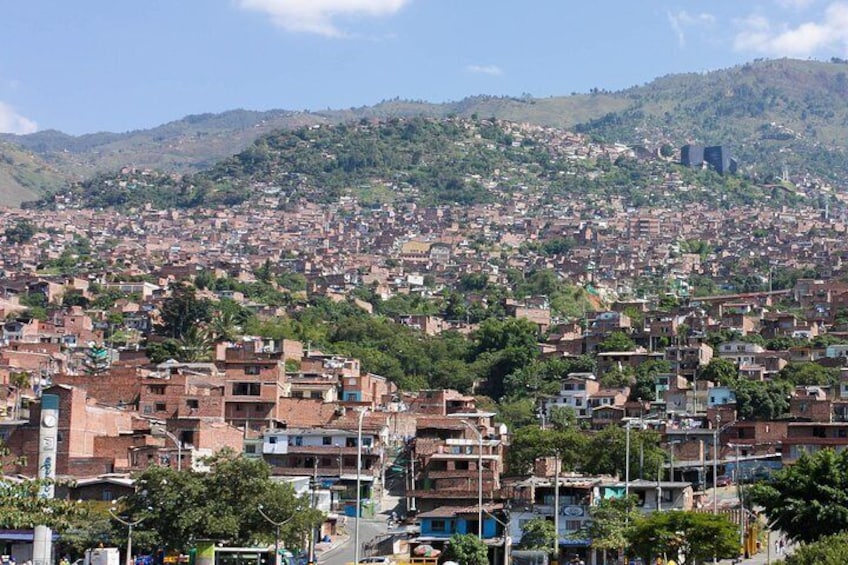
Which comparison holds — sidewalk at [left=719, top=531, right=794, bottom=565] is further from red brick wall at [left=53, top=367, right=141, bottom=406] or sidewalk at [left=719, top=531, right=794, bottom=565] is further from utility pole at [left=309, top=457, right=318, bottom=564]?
red brick wall at [left=53, top=367, right=141, bottom=406]

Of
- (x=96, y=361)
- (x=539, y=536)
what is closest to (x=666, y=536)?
(x=539, y=536)

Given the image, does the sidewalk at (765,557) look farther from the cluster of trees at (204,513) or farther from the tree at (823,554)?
the tree at (823,554)

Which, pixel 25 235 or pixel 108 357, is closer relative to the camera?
pixel 108 357

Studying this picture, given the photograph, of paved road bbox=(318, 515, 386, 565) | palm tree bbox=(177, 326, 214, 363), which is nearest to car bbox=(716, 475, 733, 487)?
paved road bbox=(318, 515, 386, 565)

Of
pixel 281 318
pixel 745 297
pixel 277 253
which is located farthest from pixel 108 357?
pixel 277 253

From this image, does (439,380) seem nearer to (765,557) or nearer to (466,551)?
(765,557)

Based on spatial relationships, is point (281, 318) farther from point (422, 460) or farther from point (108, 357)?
Result: point (422, 460)
